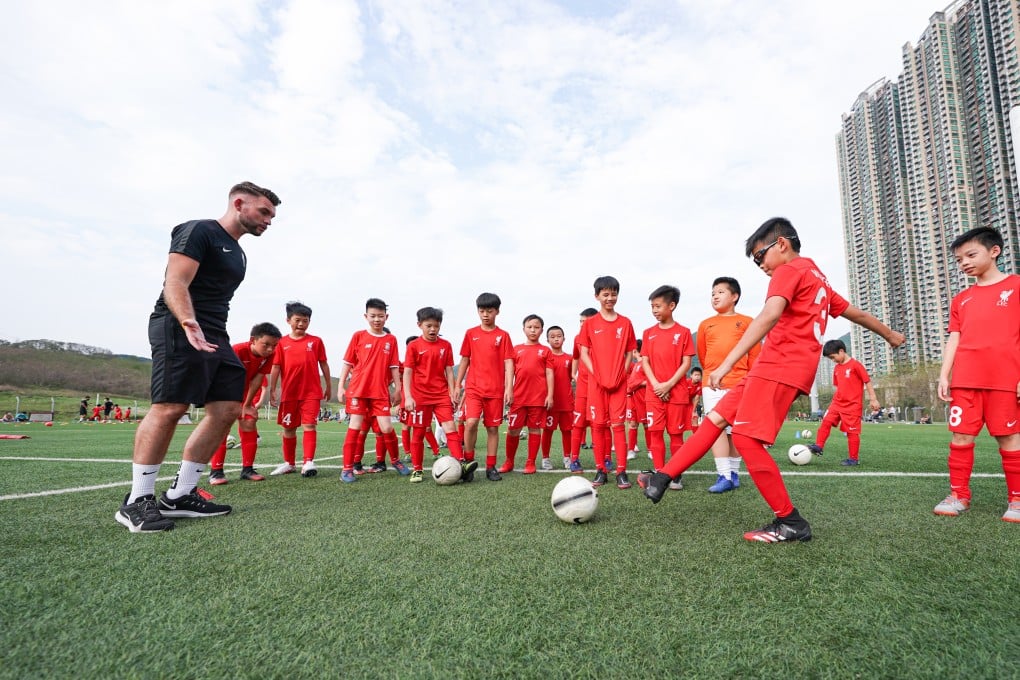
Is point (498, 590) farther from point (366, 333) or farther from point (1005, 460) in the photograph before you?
point (366, 333)

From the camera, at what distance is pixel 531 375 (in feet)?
23.7

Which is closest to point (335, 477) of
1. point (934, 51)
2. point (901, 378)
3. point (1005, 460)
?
point (1005, 460)

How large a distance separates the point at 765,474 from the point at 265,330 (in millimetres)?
4845

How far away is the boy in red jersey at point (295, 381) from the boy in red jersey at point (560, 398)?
10.4 feet

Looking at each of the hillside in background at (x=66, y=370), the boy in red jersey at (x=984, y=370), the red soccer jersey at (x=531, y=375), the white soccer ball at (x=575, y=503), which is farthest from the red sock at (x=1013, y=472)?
the hillside in background at (x=66, y=370)

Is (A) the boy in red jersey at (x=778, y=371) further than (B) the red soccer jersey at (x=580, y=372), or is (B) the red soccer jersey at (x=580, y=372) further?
(B) the red soccer jersey at (x=580, y=372)

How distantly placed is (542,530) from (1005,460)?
131 inches

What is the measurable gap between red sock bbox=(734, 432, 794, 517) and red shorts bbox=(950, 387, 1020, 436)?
189 centimetres

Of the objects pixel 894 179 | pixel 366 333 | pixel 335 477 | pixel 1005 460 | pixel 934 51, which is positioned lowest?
pixel 335 477

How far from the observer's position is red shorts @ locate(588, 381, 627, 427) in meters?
5.36

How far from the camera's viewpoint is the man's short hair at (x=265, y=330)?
5332 millimetres

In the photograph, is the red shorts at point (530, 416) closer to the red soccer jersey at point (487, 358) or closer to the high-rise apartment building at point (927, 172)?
the red soccer jersey at point (487, 358)

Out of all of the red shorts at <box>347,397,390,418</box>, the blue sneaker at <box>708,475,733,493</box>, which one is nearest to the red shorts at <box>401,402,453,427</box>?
the red shorts at <box>347,397,390,418</box>

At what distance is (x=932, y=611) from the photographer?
5.74 feet
